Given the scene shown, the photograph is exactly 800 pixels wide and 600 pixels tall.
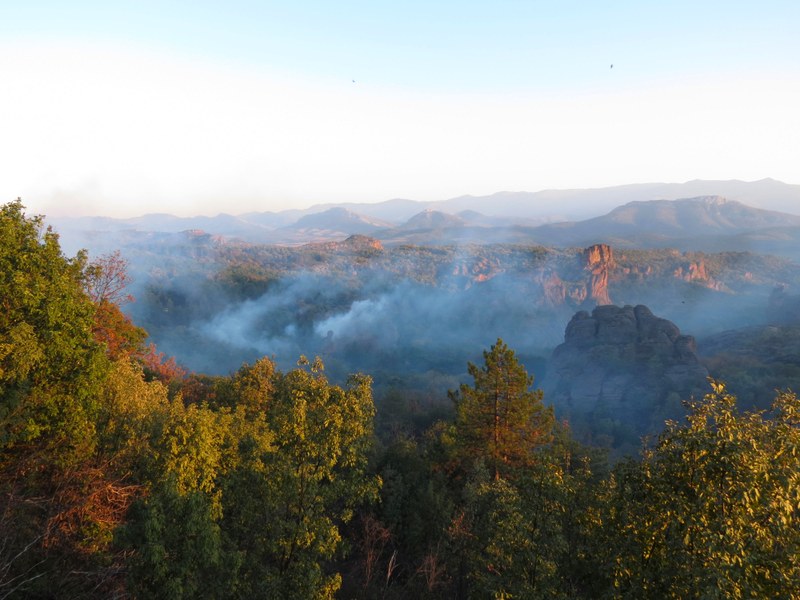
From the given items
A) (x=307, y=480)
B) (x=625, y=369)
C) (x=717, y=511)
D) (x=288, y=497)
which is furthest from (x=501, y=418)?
(x=625, y=369)

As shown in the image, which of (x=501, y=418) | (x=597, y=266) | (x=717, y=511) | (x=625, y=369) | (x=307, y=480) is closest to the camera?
(x=717, y=511)

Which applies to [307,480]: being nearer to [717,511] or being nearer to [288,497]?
[288,497]

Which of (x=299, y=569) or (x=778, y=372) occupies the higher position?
(x=299, y=569)

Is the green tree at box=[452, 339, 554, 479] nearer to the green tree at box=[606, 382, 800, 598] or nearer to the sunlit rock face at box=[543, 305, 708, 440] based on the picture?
the green tree at box=[606, 382, 800, 598]

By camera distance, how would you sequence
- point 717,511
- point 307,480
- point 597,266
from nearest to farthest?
point 717,511 < point 307,480 < point 597,266

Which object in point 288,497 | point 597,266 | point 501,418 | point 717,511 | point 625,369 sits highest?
point 717,511

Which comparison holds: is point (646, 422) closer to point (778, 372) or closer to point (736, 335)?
point (778, 372)

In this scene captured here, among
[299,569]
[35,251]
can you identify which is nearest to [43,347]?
[35,251]
